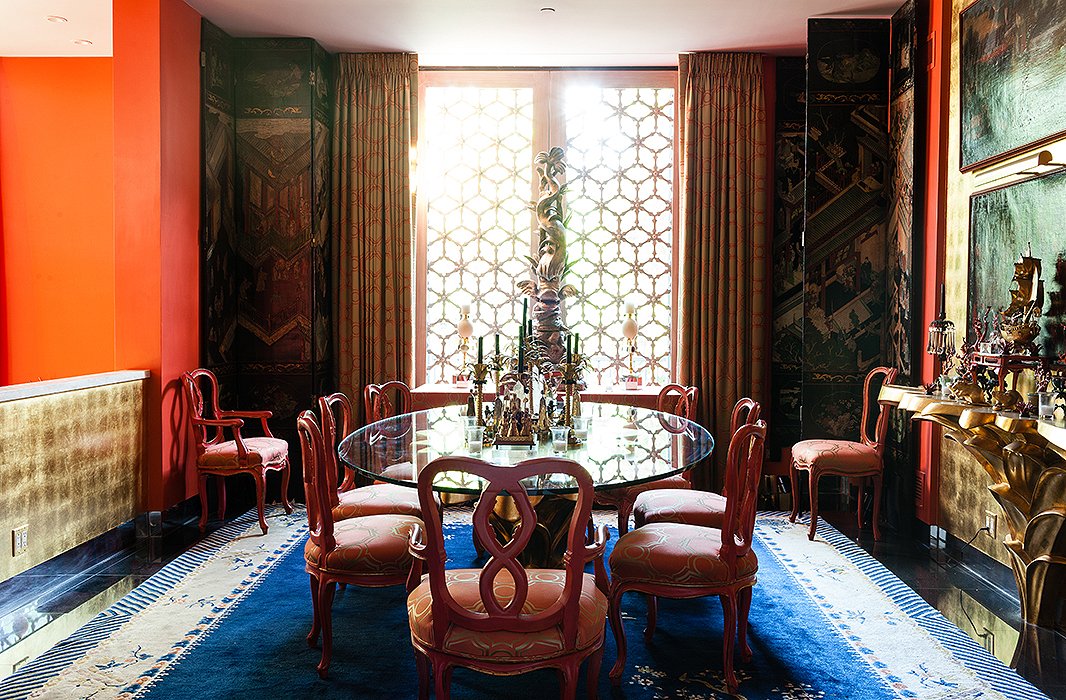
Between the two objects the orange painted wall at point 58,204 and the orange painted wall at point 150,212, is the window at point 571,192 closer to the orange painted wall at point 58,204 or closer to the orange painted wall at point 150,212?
the orange painted wall at point 150,212

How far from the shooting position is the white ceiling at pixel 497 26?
503 cm

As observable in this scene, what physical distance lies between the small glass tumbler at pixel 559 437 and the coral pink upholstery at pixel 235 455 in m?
2.13

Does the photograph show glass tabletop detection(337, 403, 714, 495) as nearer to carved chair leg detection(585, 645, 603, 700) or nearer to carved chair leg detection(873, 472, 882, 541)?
carved chair leg detection(585, 645, 603, 700)

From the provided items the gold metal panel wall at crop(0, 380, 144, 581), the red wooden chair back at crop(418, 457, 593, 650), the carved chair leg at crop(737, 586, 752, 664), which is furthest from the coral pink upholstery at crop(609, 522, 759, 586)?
the gold metal panel wall at crop(0, 380, 144, 581)

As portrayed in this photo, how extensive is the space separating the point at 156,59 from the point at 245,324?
1843 millimetres

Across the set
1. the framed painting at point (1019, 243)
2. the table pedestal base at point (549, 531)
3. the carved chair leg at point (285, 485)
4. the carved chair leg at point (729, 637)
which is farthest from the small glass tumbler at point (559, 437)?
the carved chair leg at point (285, 485)

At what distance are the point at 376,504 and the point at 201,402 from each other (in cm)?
201

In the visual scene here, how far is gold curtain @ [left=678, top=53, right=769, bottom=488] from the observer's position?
233 inches

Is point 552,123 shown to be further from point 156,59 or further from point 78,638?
point 78,638

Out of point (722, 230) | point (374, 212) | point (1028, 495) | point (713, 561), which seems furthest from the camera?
point (374, 212)

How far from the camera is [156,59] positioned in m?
4.74

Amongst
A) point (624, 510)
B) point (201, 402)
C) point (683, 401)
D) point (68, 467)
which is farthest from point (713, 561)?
point (201, 402)

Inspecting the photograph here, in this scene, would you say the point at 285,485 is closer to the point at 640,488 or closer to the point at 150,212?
the point at 150,212

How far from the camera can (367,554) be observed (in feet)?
9.62
